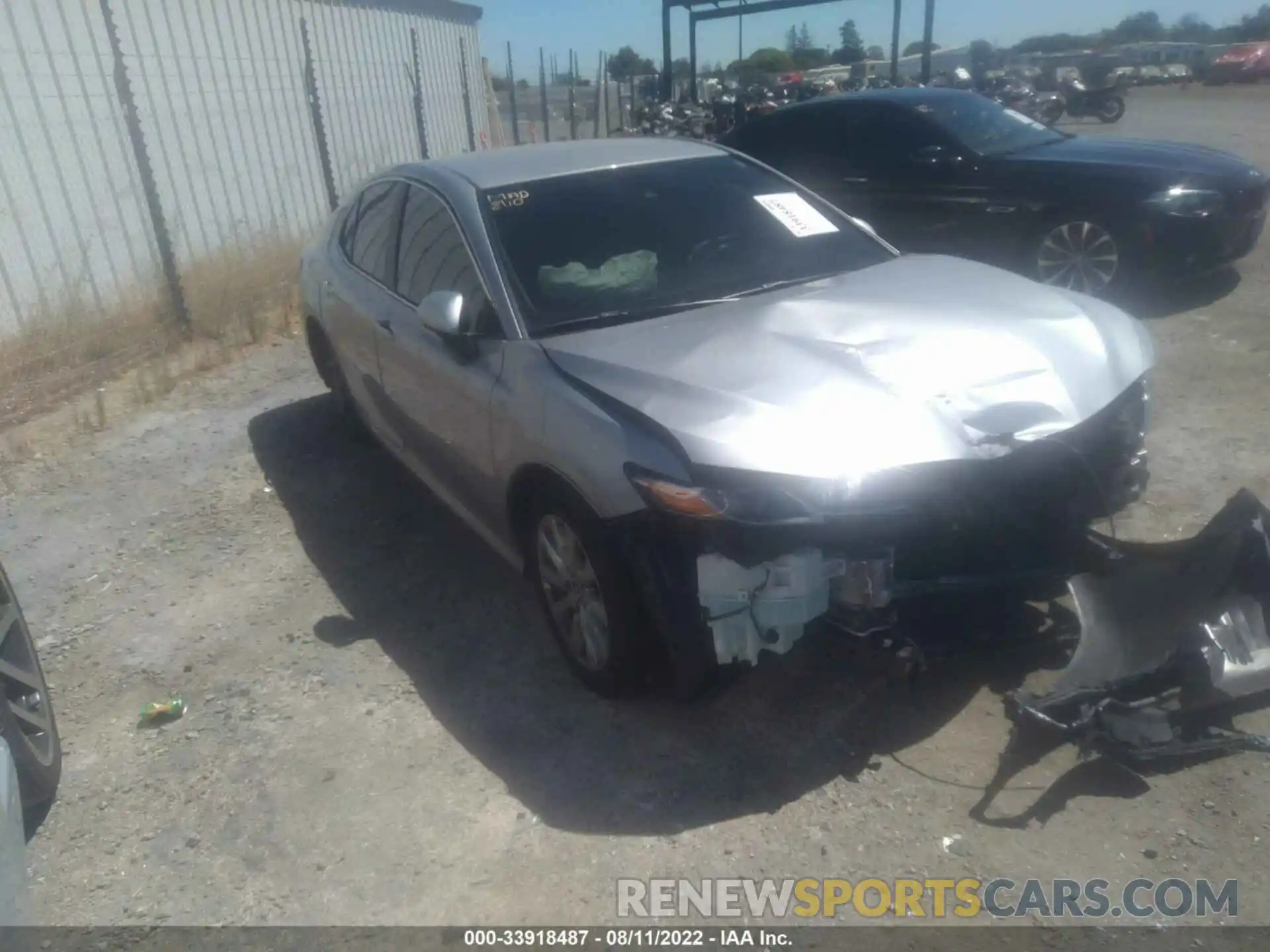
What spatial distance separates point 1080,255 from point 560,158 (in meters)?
4.31

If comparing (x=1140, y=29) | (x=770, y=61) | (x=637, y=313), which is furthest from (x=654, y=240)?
(x=1140, y=29)

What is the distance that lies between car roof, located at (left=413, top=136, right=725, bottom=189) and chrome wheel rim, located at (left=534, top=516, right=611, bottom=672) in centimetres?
156

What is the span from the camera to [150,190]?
830 centimetres

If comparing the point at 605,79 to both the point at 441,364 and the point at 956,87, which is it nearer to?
the point at 956,87

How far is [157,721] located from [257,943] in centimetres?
124

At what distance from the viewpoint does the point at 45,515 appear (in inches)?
209

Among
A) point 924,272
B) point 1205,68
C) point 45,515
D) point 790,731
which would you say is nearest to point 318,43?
point 45,515

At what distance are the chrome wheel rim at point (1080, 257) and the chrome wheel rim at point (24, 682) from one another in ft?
20.9

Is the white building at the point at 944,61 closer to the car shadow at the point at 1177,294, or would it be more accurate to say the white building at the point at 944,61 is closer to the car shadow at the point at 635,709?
the car shadow at the point at 1177,294

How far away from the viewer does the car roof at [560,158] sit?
408cm

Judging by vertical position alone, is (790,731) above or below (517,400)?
below

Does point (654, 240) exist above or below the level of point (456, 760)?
above

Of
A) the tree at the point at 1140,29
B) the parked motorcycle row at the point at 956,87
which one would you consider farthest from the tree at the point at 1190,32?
the parked motorcycle row at the point at 956,87

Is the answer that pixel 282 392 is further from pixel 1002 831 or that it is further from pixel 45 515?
pixel 1002 831
